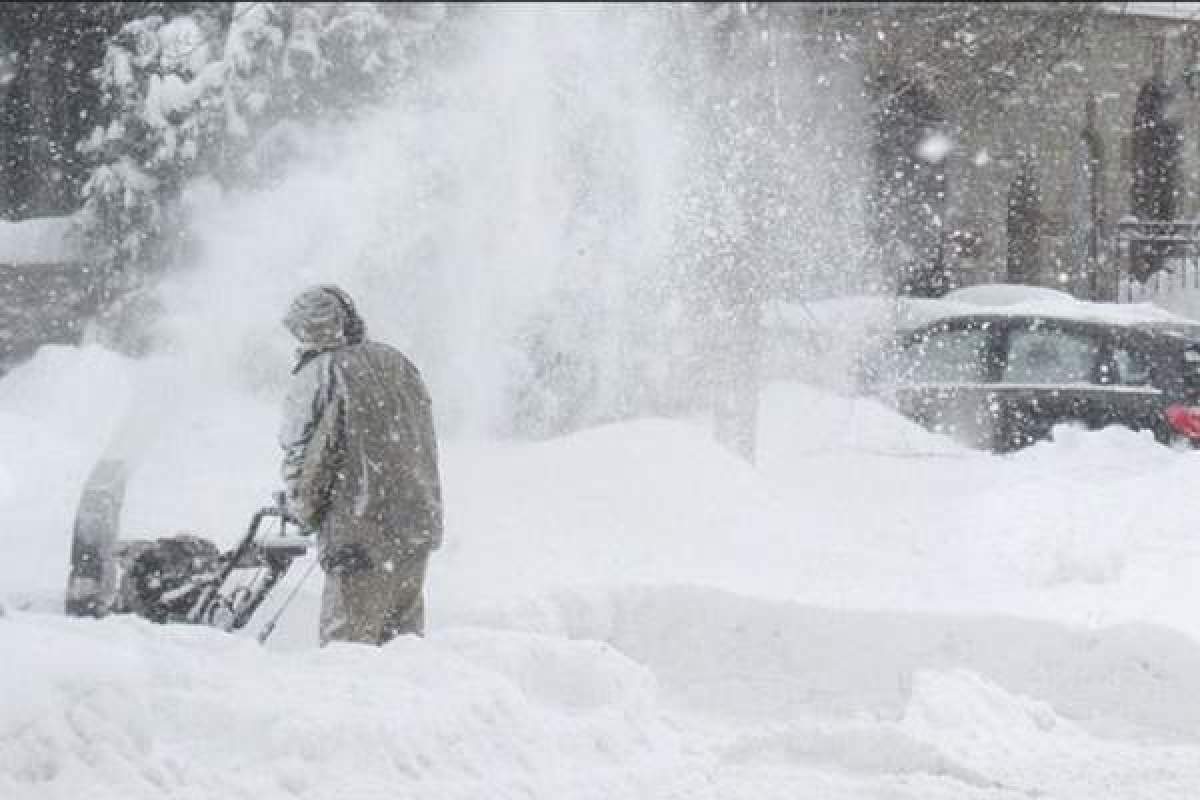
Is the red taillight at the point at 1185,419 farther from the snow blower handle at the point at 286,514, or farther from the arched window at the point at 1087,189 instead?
the arched window at the point at 1087,189

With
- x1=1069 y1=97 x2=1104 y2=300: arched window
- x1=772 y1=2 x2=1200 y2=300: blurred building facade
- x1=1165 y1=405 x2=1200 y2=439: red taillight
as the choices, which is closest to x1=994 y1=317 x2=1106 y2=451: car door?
x1=1165 y1=405 x2=1200 y2=439: red taillight

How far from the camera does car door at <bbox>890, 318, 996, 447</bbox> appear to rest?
427 inches

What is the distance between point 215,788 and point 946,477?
6.80 metres

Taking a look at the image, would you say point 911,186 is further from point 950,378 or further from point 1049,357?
point 1049,357

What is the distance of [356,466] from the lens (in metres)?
5.95

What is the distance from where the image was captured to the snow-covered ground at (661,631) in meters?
4.49

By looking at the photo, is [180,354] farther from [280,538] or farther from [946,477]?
[280,538]

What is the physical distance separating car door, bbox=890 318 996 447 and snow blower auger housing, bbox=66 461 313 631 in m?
5.47

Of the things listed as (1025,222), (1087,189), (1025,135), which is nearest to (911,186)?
(1025,135)

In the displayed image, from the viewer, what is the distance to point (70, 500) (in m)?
9.10

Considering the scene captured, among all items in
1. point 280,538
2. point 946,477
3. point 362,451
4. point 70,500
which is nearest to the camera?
point 362,451

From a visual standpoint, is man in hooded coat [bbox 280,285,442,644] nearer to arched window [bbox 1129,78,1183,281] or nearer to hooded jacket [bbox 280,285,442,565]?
hooded jacket [bbox 280,285,442,565]

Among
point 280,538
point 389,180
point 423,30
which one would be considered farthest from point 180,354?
point 280,538

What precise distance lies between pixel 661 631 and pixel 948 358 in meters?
3.57
